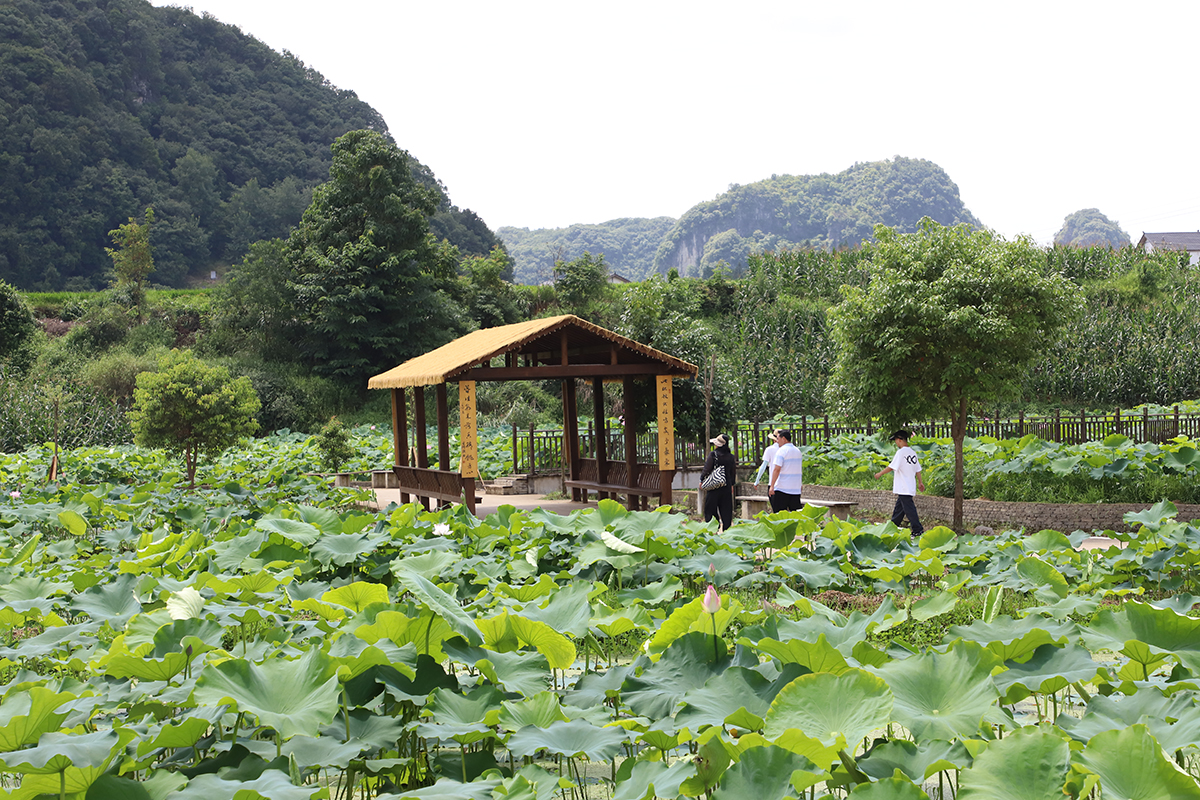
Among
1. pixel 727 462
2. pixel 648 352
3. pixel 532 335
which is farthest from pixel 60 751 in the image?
pixel 648 352

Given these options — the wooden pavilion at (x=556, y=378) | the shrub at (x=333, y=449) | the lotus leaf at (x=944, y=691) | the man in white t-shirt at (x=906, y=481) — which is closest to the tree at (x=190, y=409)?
the wooden pavilion at (x=556, y=378)

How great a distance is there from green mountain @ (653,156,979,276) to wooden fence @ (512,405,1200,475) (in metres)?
103

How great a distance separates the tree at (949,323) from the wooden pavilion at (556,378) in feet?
8.96

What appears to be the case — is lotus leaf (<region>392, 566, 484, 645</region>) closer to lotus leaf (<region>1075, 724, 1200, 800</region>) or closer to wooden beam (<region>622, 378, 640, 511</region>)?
lotus leaf (<region>1075, 724, 1200, 800</region>)

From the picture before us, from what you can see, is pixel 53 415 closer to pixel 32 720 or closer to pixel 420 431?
pixel 420 431

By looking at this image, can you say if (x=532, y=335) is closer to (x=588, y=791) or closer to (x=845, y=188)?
(x=588, y=791)

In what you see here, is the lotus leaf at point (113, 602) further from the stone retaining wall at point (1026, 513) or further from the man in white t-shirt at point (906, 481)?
the stone retaining wall at point (1026, 513)

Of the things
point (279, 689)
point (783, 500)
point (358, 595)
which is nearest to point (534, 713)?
point (279, 689)

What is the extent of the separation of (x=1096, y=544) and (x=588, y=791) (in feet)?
30.5

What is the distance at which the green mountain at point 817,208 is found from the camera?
123 meters

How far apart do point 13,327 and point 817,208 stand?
11638cm

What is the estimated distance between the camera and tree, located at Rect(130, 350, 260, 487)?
1332 centimetres

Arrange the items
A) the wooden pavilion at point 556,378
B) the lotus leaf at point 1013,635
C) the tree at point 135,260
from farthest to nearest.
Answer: the tree at point 135,260, the wooden pavilion at point 556,378, the lotus leaf at point 1013,635

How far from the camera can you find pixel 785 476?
982cm
